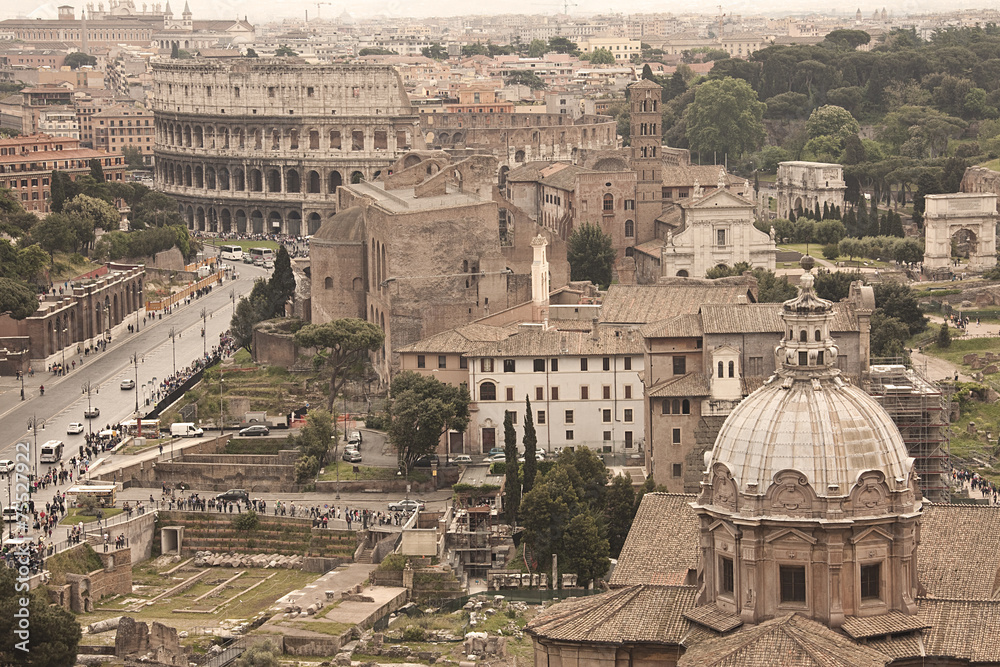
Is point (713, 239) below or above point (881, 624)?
below

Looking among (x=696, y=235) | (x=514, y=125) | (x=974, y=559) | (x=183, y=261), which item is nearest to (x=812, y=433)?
(x=974, y=559)

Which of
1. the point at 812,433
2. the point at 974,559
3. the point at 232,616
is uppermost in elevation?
the point at 812,433

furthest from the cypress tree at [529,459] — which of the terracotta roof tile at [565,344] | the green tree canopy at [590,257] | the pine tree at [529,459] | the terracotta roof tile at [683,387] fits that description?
the green tree canopy at [590,257]

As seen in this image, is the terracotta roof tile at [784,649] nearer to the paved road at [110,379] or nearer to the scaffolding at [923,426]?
the scaffolding at [923,426]

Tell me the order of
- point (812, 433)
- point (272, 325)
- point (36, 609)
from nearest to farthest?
point (812, 433)
point (36, 609)
point (272, 325)

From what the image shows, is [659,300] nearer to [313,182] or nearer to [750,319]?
[750,319]

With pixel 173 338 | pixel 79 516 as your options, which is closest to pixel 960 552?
pixel 79 516

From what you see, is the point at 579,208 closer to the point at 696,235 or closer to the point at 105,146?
the point at 696,235
